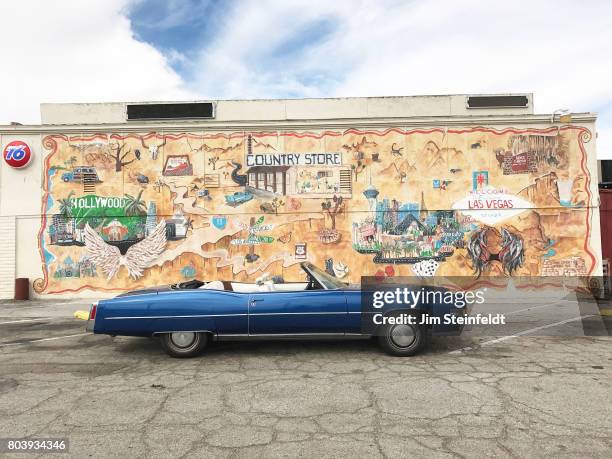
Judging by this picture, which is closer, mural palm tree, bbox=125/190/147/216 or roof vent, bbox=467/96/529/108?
mural palm tree, bbox=125/190/147/216

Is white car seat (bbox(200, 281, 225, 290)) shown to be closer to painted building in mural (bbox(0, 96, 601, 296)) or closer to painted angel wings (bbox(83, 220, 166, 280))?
painted building in mural (bbox(0, 96, 601, 296))

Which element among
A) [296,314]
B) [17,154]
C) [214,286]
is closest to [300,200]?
[214,286]

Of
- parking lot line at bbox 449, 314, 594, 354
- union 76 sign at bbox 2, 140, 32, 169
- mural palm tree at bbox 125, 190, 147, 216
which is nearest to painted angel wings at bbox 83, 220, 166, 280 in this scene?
mural palm tree at bbox 125, 190, 147, 216

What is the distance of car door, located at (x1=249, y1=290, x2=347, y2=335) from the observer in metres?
5.68

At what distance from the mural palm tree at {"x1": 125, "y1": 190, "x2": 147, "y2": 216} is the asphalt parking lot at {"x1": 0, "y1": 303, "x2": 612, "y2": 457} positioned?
20.9ft

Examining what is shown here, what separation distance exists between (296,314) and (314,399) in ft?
4.85

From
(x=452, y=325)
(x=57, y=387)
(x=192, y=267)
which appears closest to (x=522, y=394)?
(x=452, y=325)

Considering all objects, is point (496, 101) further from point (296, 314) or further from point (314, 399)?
Result: point (314, 399)

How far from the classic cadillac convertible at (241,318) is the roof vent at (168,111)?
31.4 ft

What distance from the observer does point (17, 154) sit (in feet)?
41.3

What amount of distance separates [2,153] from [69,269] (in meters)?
3.88

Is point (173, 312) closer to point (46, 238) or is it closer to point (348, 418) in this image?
point (348, 418)

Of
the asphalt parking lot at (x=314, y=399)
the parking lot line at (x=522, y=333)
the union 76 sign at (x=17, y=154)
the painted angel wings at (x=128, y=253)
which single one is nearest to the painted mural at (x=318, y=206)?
the painted angel wings at (x=128, y=253)

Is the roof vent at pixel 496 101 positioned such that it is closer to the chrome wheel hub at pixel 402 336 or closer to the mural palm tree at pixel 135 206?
the mural palm tree at pixel 135 206
